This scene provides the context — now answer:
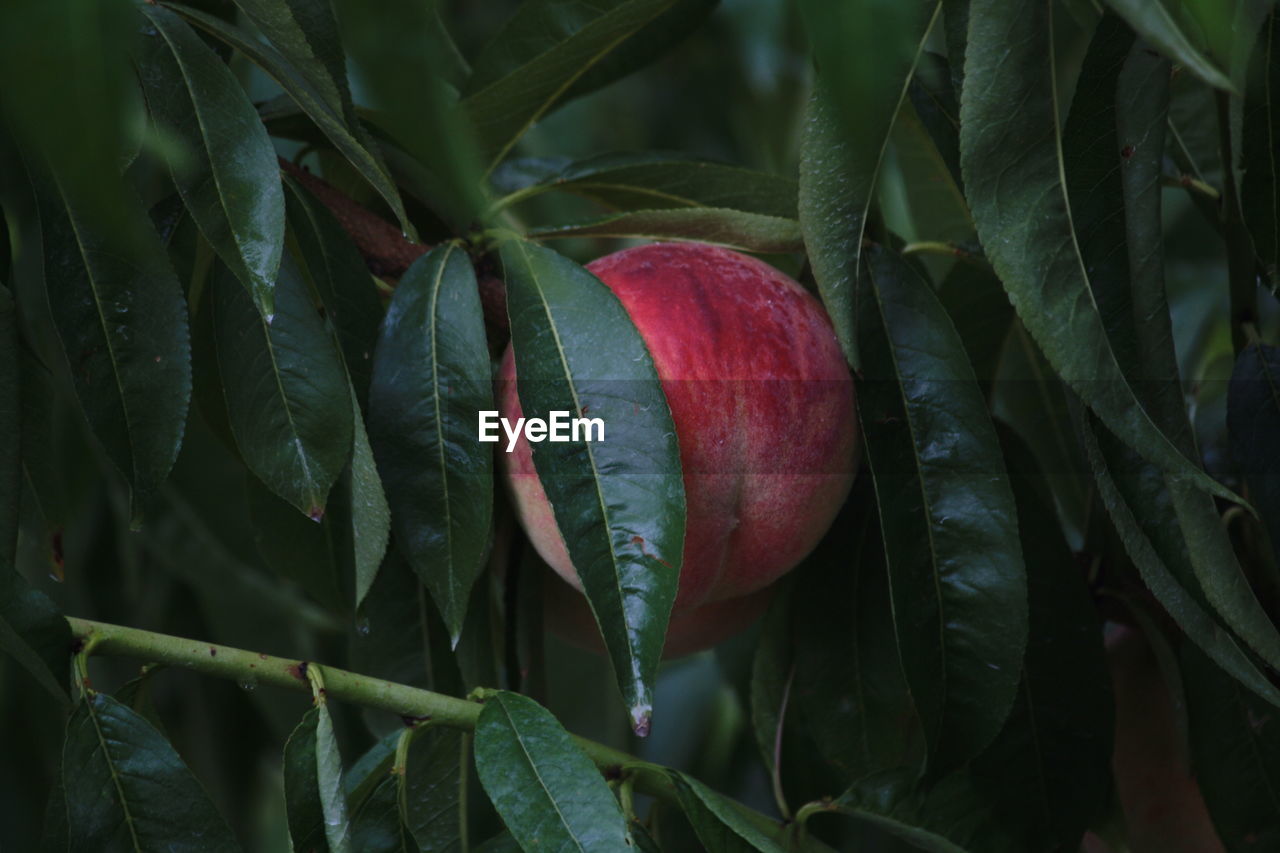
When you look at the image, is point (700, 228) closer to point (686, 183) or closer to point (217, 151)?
point (686, 183)

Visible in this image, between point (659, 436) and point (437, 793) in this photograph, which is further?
point (437, 793)

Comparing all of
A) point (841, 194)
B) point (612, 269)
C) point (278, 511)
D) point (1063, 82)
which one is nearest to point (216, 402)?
point (278, 511)

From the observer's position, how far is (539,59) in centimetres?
64

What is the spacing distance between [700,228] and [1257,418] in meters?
0.26

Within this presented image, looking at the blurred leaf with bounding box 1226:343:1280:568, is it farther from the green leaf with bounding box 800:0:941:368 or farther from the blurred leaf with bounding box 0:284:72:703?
the blurred leaf with bounding box 0:284:72:703

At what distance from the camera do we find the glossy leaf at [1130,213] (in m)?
0.49

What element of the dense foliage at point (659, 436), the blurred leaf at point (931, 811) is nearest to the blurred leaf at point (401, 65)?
the dense foliage at point (659, 436)

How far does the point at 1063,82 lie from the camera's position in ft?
3.02

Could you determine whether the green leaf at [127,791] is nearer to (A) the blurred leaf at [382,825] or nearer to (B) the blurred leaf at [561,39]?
(A) the blurred leaf at [382,825]

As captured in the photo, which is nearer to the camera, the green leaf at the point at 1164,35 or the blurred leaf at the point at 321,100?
the green leaf at the point at 1164,35

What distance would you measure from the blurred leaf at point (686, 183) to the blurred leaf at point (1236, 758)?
30 centimetres

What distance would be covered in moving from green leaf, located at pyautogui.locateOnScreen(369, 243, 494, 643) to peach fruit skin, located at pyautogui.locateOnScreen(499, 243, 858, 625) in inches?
1.3

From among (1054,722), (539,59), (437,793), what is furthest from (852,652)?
(539,59)

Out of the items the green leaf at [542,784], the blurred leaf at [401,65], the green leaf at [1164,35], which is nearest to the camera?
the blurred leaf at [401,65]
